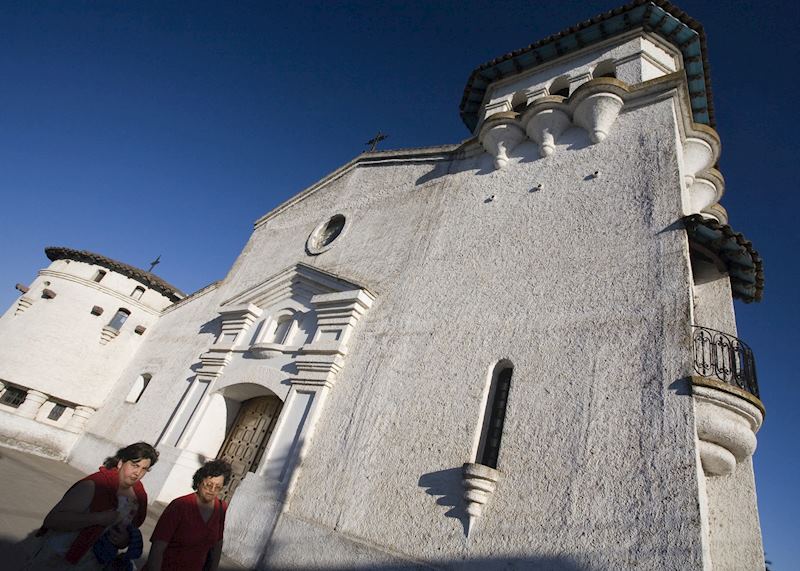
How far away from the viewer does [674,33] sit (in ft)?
30.5

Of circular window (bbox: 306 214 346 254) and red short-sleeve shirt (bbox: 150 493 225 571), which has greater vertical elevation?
circular window (bbox: 306 214 346 254)

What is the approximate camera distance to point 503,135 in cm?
850

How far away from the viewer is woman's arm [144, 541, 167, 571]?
8.81ft

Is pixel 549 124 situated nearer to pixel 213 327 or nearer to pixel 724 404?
pixel 724 404

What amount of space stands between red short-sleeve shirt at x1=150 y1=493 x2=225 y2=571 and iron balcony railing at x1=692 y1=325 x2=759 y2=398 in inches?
188

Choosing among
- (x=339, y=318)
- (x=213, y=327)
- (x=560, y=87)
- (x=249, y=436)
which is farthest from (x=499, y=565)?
(x=213, y=327)

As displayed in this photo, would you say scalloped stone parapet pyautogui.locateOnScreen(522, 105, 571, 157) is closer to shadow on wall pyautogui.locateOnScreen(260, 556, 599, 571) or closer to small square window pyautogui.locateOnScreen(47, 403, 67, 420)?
shadow on wall pyautogui.locateOnScreen(260, 556, 599, 571)

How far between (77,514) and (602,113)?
8.33 m

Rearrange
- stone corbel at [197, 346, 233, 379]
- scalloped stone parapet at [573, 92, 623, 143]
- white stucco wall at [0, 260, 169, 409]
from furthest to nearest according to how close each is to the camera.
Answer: white stucco wall at [0, 260, 169, 409], stone corbel at [197, 346, 233, 379], scalloped stone parapet at [573, 92, 623, 143]

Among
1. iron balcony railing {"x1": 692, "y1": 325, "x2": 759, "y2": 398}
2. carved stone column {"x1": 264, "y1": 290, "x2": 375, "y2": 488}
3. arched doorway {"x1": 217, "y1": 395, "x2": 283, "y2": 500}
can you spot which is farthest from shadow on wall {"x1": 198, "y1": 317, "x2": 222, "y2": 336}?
iron balcony railing {"x1": 692, "y1": 325, "x2": 759, "y2": 398}

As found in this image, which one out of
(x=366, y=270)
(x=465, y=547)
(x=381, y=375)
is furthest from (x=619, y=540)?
(x=366, y=270)

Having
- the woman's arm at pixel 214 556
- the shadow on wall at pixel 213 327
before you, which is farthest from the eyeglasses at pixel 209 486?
the shadow on wall at pixel 213 327

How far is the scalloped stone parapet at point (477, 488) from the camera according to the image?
15.4ft

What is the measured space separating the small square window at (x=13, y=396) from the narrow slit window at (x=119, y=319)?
3.24 m
